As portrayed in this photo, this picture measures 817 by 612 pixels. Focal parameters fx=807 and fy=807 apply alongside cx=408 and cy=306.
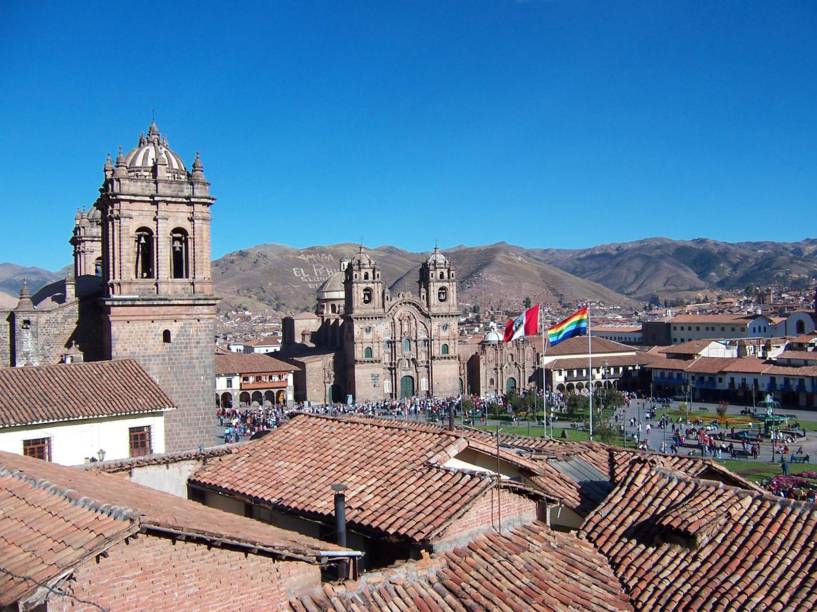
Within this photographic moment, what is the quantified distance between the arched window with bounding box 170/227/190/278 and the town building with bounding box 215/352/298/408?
30607mm

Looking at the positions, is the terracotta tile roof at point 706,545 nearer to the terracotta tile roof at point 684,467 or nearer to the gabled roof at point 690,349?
the terracotta tile roof at point 684,467

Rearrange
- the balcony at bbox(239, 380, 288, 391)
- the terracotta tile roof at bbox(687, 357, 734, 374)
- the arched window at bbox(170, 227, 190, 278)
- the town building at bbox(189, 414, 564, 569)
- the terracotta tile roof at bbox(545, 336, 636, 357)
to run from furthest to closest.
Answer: the terracotta tile roof at bbox(545, 336, 636, 357), the terracotta tile roof at bbox(687, 357, 734, 374), the balcony at bbox(239, 380, 288, 391), the arched window at bbox(170, 227, 190, 278), the town building at bbox(189, 414, 564, 569)

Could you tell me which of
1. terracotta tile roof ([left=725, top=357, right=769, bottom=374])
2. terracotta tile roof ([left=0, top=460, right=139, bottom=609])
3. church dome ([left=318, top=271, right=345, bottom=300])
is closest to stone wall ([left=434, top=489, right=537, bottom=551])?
terracotta tile roof ([left=0, top=460, right=139, bottom=609])

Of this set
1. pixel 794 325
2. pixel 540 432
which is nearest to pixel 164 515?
pixel 540 432

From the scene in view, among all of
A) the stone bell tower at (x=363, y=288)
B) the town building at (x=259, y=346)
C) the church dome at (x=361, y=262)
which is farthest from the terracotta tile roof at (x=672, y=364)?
the town building at (x=259, y=346)

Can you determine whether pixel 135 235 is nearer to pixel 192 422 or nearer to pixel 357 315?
pixel 192 422

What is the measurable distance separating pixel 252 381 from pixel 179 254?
32545 millimetres

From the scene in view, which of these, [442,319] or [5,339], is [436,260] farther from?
[5,339]

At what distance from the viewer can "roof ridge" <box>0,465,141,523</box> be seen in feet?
21.8

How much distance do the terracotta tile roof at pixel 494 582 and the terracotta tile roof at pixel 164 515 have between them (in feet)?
1.80

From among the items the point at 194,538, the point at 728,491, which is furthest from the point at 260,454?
the point at 728,491

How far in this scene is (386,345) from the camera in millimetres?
58406

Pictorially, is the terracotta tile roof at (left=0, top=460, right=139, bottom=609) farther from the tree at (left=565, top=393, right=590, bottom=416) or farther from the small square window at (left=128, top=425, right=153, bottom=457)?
the tree at (left=565, top=393, right=590, bottom=416)

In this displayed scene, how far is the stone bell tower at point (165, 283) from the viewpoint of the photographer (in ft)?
69.4
